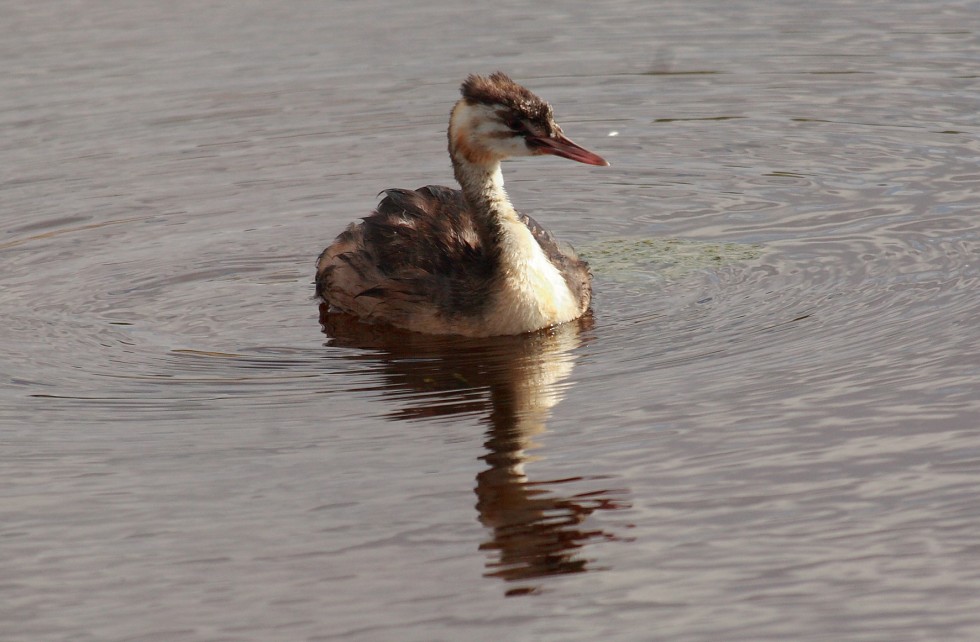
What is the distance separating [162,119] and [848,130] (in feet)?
20.6

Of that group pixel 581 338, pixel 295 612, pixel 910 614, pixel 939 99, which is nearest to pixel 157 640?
pixel 295 612

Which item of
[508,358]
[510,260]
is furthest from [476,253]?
[508,358]

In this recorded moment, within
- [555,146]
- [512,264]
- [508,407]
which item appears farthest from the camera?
[555,146]

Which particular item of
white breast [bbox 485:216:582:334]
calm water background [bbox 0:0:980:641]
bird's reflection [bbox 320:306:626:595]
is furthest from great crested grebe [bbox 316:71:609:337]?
calm water background [bbox 0:0:980:641]

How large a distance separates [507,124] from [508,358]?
5.13 feet

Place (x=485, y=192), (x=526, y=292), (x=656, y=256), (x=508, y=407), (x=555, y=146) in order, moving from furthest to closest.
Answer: (x=656, y=256)
(x=485, y=192)
(x=555, y=146)
(x=526, y=292)
(x=508, y=407)

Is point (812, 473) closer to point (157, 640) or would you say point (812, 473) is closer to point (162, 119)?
point (157, 640)

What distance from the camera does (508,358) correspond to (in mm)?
9422

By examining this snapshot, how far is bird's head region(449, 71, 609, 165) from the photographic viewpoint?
392 inches

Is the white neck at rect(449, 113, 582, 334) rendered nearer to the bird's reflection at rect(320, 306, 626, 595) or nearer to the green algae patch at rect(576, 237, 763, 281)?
the bird's reflection at rect(320, 306, 626, 595)

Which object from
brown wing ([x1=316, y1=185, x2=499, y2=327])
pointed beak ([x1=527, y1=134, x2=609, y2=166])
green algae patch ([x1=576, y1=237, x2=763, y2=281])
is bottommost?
green algae patch ([x1=576, y1=237, x2=763, y2=281])

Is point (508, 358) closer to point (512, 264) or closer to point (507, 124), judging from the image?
point (512, 264)

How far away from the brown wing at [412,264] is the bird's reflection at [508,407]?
18cm

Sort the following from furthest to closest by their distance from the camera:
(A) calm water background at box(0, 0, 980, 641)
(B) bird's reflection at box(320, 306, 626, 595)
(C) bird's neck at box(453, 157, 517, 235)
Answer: (C) bird's neck at box(453, 157, 517, 235), (B) bird's reflection at box(320, 306, 626, 595), (A) calm water background at box(0, 0, 980, 641)
